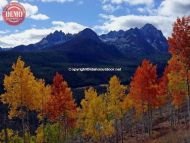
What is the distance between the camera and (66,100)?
55.8 m

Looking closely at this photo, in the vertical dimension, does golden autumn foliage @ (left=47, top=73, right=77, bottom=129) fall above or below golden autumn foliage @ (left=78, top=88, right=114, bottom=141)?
above

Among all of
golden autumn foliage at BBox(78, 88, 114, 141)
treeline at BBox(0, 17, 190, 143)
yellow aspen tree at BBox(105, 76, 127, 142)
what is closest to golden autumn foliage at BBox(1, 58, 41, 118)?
treeline at BBox(0, 17, 190, 143)

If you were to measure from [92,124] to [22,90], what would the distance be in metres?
23.0

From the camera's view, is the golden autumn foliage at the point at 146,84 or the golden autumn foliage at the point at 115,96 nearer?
the golden autumn foliage at the point at 146,84

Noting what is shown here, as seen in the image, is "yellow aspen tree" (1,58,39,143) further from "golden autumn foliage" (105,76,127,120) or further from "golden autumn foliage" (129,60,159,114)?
"golden autumn foliage" (105,76,127,120)

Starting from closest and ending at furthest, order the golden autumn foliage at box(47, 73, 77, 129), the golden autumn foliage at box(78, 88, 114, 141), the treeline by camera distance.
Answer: the treeline → the golden autumn foliage at box(47, 73, 77, 129) → the golden autumn foliage at box(78, 88, 114, 141)

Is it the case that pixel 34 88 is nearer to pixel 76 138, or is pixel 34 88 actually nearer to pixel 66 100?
pixel 66 100

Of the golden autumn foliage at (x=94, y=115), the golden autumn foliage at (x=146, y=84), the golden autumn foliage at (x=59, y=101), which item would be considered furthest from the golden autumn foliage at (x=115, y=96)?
the golden autumn foliage at (x=59, y=101)

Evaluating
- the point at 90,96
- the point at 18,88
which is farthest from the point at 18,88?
the point at 90,96

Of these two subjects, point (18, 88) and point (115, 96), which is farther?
point (115, 96)

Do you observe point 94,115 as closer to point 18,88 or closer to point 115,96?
point 115,96

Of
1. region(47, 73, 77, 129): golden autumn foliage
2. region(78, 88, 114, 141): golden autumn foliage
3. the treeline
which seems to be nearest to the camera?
the treeline

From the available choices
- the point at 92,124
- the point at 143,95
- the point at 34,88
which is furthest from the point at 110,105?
the point at 34,88

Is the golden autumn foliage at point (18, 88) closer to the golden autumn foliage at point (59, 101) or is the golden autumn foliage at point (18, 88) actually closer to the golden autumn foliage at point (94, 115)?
the golden autumn foliage at point (59, 101)
